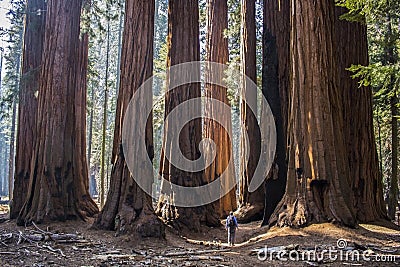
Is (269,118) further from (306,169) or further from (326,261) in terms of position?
A: (326,261)

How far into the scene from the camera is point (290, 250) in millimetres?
7871

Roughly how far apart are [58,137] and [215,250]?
638cm

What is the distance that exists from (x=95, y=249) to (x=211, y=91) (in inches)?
433

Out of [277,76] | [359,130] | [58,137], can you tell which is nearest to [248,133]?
[277,76]

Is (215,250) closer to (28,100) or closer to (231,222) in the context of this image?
(231,222)

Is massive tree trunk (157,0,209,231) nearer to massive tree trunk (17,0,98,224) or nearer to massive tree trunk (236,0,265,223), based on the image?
massive tree trunk (17,0,98,224)

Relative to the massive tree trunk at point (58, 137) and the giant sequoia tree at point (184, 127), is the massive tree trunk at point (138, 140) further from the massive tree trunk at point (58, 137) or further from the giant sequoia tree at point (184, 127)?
the massive tree trunk at point (58, 137)

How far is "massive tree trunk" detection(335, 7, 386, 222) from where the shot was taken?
11523 mm

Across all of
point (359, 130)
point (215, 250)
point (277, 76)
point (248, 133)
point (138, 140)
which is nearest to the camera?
point (215, 250)

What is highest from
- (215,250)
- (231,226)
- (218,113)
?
(218,113)

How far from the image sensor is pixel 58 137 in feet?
A: 42.7

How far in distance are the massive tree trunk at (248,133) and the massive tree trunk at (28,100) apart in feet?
23.8

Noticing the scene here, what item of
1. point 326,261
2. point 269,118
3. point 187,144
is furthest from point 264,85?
point 326,261

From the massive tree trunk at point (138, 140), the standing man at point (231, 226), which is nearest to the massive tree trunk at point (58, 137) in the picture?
the massive tree trunk at point (138, 140)
